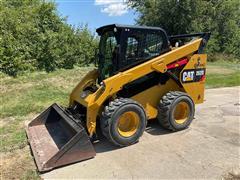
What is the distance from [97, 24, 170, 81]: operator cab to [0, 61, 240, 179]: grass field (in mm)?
1979

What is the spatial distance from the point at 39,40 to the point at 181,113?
24.3ft

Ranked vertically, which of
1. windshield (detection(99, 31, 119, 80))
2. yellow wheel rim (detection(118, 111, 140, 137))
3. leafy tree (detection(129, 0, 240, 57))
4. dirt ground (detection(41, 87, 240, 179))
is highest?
leafy tree (detection(129, 0, 240, 57))

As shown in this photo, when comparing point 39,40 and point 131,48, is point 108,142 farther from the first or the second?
point 39,40

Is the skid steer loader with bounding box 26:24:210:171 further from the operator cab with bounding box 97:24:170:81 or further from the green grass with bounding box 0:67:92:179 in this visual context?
the green grass with bounding box 0:67:92:179

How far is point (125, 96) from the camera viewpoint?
16.9 ft

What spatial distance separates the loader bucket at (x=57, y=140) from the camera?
13.3ft

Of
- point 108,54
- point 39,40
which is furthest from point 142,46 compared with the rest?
point 39,40

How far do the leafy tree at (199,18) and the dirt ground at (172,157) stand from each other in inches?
541

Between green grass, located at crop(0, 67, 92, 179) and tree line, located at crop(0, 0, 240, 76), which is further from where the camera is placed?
tree line, located at crop(0, 0, 240, 76)

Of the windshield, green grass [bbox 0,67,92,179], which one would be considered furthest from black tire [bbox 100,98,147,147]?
green grass [bbox 0,67,92,179]

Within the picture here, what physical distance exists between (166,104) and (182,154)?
1005 mm

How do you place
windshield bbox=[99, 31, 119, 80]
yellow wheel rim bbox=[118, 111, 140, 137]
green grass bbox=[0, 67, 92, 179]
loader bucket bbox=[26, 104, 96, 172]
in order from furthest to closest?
windshield bbox=[99, 31, 119, 80]
yellow wheel rim bbox=[118, 111, 140, 137]
green grass bbox=[0, 67, 92, 179]
loader bucket bbox=[26, 104, 96, 172]

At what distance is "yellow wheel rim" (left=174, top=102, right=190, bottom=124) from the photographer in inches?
212

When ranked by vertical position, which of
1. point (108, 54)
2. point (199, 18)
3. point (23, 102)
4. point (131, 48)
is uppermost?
point (199, 18)
